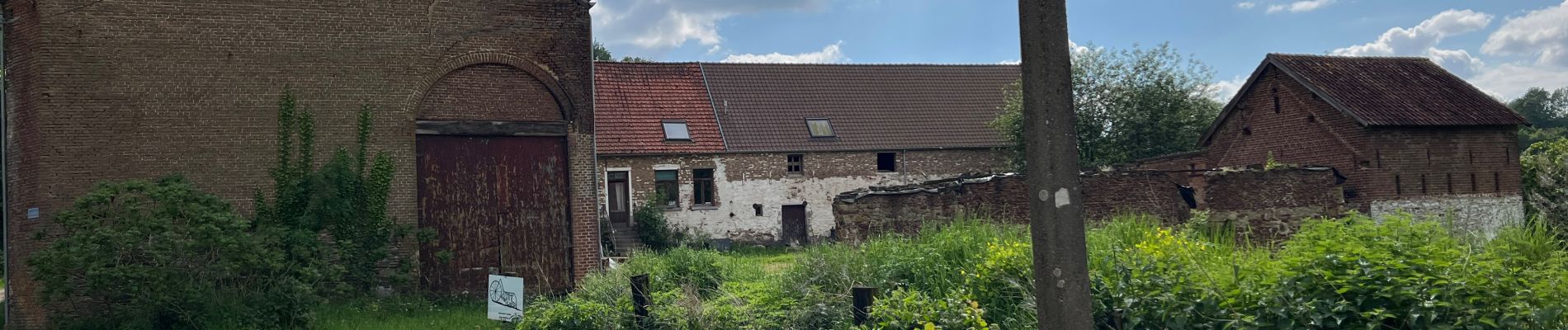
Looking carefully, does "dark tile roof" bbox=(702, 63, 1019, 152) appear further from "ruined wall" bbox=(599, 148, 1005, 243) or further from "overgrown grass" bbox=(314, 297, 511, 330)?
"overgrown grass" bbox=(314, 297, 511, 330)

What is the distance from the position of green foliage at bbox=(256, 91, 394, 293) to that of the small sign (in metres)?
3.73

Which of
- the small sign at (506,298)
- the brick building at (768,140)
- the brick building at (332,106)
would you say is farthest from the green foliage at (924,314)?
the brick building at (768,140)

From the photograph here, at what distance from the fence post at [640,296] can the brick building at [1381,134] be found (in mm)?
18609

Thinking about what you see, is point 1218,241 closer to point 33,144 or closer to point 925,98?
point 33,144

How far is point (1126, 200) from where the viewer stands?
19156 mm

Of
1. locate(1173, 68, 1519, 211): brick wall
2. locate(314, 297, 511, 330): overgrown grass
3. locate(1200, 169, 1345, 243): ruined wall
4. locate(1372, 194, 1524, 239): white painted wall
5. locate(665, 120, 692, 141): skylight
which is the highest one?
locate(665, 120, 692, 141): skylight


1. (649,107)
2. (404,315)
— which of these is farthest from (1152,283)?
(649,107)

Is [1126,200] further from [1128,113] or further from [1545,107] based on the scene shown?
[1545,107]

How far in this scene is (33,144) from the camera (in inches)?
550

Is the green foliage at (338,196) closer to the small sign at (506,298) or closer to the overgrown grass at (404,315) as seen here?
the overgrown grass at (404,315)

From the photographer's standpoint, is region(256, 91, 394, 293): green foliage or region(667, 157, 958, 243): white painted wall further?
region(667, 157, 958, 243): white painted wall

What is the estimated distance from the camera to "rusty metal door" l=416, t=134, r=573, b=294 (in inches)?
623

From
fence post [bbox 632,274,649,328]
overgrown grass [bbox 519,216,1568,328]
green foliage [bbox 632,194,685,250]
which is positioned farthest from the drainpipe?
green foliage [bbox 632,194,685,250]

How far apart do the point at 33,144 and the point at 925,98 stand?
81.8 ft
